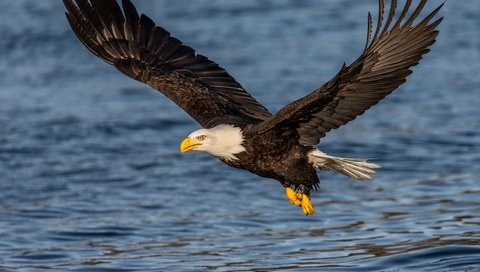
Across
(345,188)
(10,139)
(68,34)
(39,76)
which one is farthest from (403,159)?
(68,34)

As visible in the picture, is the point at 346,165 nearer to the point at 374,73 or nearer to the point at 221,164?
the point at 374,73

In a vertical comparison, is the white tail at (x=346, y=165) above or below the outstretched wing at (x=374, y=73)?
below

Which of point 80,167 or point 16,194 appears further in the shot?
point 80,167

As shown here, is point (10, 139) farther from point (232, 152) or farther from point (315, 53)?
point (232, 152)

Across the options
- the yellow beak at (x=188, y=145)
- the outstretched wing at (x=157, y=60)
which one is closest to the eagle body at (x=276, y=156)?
the yellow beak at (x=188, y=145)

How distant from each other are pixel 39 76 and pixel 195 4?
130 inches

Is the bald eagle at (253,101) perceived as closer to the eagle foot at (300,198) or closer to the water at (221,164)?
the eagle foot at (300,198)

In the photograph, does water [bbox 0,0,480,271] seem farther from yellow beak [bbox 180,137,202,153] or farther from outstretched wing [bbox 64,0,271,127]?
yellow beak [bbox 180,137,202,153]

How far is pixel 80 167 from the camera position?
11555 mm

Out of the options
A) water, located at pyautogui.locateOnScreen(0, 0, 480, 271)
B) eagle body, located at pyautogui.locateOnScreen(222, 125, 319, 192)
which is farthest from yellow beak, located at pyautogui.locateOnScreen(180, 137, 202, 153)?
water, located at pyautogui.locateOnScreen(0, 0, 480, 271)

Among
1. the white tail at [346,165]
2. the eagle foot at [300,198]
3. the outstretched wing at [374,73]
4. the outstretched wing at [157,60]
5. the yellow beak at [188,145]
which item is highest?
the outstretched wing at [157,60]

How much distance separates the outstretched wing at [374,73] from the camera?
255 inches

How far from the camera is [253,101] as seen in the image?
849cm

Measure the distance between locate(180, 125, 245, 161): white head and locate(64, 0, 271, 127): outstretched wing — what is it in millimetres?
804
